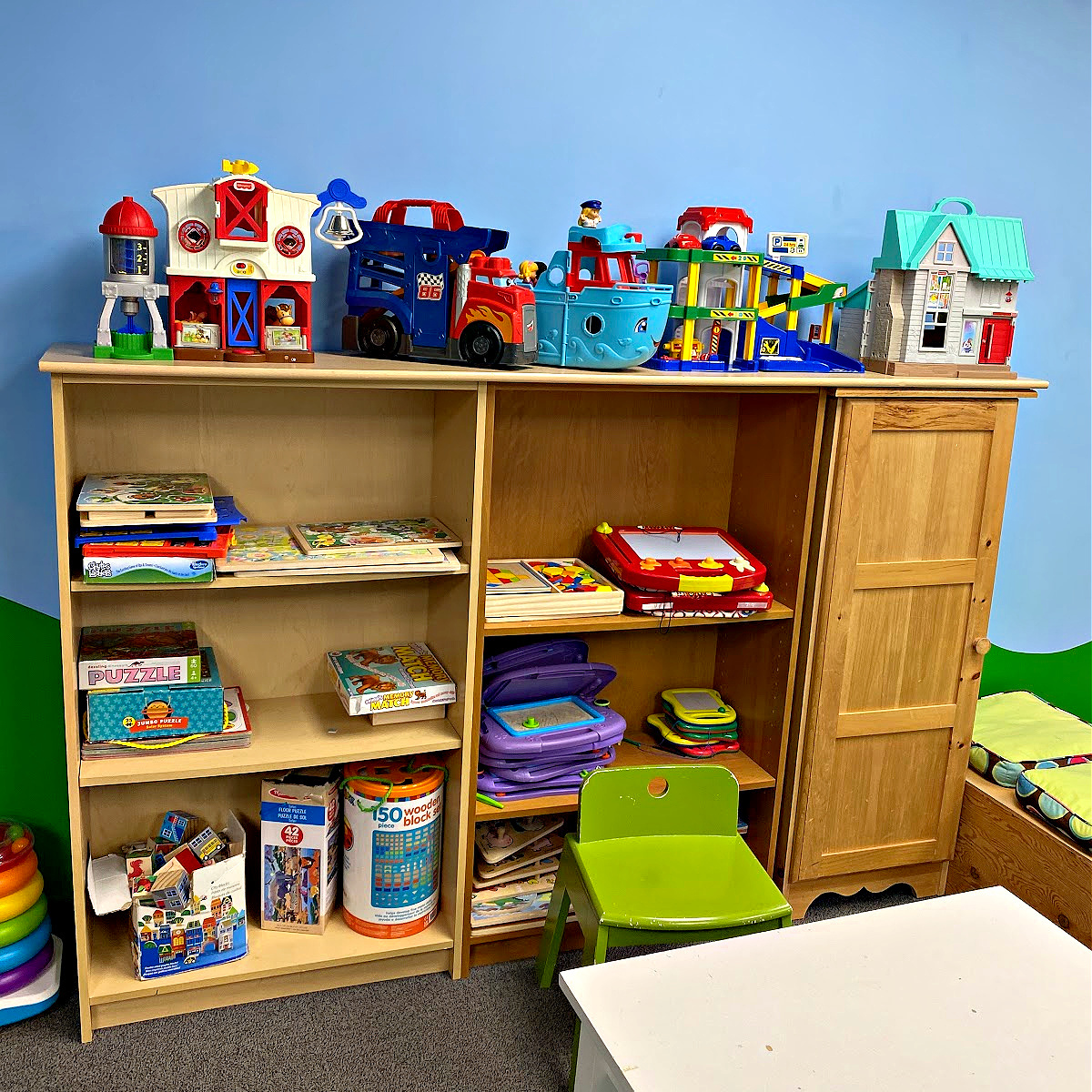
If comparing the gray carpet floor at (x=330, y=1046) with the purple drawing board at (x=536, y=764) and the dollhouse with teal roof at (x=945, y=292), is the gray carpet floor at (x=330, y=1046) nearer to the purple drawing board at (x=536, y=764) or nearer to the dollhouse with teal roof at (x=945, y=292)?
the purple drawing board at (x=536, y=764)

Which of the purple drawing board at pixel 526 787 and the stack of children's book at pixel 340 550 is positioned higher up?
the stack of children's book at pixel 340 550

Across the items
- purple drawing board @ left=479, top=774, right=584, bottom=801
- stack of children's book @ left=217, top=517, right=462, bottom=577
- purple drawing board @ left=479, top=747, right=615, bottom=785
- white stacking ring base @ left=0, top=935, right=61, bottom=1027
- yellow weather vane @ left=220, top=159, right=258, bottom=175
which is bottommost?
white stacking ring base @ left=0, top=935, right=61, bottom=1027

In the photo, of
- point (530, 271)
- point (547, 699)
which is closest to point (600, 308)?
point (530, 271)

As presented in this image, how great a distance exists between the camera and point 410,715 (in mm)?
2326

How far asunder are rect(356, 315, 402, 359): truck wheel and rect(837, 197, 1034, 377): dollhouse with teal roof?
3.56 feet

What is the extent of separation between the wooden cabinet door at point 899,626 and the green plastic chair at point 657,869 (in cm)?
41

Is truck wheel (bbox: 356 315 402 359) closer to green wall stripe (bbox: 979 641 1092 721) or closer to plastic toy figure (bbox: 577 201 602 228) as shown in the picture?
plastic toy figure (bbox: 577 201 602 228)

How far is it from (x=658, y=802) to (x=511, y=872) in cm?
44

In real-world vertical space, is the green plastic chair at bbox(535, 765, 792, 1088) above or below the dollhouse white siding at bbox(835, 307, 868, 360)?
below

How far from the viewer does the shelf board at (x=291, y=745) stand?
6.78 ft

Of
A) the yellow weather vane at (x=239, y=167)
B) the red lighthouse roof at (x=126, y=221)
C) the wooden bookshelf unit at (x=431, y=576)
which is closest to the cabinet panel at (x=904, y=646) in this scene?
the wooden bookshelf unit at (x=431, y=576)

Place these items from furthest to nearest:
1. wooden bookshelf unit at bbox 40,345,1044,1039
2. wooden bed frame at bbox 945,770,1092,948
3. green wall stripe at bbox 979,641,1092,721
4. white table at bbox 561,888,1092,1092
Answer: green wall stripe at bbox 979,641,1092,721, wooden bed frame at bbox 945,770,1092,948, wooden bookshelf unit at bbox 40,345,1044,1039, white table at bbox 561,888,1092,1092

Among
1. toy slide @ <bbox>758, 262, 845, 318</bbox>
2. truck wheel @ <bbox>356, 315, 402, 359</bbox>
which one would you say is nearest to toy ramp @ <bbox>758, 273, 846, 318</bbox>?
toy slide @ <bbox>758, 262, 845, 318</bbox>

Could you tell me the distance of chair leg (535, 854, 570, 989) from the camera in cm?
222
